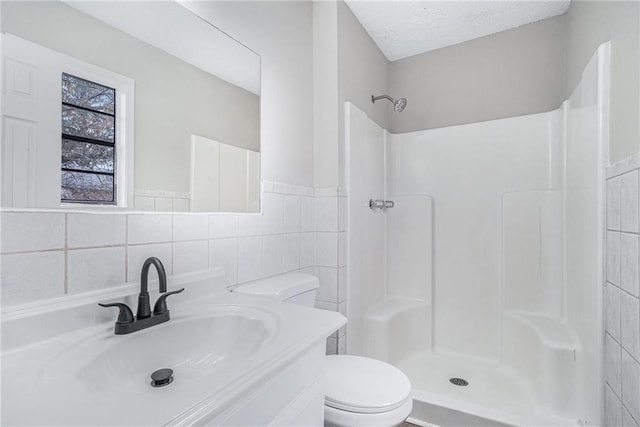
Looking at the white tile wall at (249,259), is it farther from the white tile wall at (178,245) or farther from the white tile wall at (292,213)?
the white tile wall at (292,213)

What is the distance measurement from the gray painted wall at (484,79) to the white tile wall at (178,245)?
48.7 inches

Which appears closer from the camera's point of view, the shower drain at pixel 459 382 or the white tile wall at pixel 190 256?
the white tile wall at pixel 190 256

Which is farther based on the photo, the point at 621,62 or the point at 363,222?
the point at 363,222

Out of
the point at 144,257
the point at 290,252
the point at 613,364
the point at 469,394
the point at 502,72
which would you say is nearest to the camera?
the point at 144,257

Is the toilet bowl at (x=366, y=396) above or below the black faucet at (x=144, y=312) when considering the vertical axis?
below

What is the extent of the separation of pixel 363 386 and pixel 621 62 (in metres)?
1.50

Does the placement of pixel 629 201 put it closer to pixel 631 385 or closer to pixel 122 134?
pixel 631 385

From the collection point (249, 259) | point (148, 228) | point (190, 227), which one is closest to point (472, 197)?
point (249, 259)

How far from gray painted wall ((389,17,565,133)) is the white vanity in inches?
79.5

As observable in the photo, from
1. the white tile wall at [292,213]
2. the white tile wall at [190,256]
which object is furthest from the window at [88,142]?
the white tile wall at [292,213]

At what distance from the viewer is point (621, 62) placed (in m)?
1.14

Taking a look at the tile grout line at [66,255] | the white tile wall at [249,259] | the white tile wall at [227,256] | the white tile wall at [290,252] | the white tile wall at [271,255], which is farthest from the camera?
the white tile wall at [290,252]

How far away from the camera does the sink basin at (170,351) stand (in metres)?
0.68

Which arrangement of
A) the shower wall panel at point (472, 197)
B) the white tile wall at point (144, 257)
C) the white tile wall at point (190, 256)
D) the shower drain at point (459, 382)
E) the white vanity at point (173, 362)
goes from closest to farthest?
the white vanity at point (173, 362) → the white tile wall at point (144, 257) → the white tile wall at point (190, 256) → the shower drain at point (459, 382) → the shower wall panel at point (472, 197)
